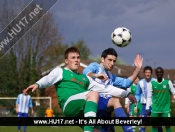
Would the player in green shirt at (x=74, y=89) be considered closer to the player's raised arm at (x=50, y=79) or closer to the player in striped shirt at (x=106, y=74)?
the player's raised arm at (x=50, y=79)

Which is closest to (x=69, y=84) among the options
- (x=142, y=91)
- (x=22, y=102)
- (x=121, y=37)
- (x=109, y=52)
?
(x=109, y=52)

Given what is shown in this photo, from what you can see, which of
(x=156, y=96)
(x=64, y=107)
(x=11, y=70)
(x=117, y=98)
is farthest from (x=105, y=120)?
(x=11, y=70)

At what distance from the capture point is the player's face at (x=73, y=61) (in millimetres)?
7184

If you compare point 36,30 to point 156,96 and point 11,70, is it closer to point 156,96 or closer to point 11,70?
point 11,70


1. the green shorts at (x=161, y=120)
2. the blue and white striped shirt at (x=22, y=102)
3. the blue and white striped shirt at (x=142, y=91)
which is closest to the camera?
the green shorts at (x=161, y=120)

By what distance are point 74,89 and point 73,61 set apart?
55 cm

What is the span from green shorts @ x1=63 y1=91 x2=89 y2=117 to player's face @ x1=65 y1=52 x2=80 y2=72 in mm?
642

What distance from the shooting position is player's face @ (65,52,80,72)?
7.18 meters

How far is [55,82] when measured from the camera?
695cm

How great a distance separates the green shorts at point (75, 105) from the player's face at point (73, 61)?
0.64 meters

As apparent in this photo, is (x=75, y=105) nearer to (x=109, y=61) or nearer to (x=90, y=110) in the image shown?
(x=90, y=110)

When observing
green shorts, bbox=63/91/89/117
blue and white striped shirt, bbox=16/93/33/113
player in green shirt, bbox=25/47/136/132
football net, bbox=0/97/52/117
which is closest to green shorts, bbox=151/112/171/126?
player in green shirt, bbox=25/47/136/132

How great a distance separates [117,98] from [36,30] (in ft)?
111

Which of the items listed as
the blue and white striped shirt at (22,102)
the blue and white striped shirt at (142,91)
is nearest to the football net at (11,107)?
the blue and white striped shirt at (22,102)
